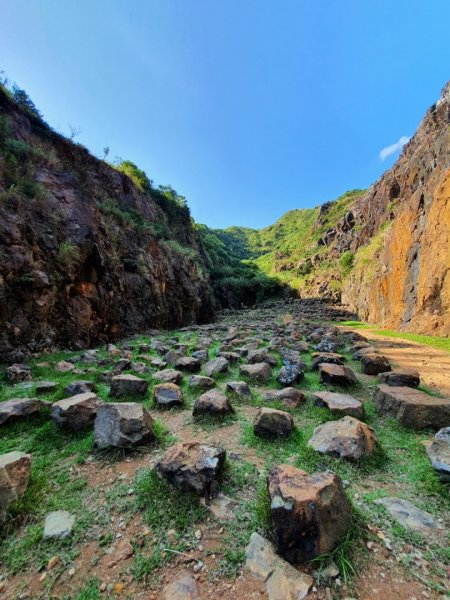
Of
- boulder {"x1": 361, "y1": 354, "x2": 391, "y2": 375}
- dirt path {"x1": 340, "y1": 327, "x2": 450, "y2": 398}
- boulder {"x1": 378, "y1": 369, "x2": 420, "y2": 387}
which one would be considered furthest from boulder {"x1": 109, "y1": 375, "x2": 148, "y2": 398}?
dirt path {"x1": 340, "y1": 327, "x2": 450, "y2": 398}

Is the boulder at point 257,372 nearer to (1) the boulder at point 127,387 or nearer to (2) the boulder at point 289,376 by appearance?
(2) the boulder at point 289,376

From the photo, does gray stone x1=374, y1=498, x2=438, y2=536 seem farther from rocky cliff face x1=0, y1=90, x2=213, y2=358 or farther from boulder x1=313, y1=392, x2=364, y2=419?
rocky cliff face x1=0, y1=90, x2=213, y2=358

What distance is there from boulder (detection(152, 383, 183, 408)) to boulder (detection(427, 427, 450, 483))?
9.12 ft

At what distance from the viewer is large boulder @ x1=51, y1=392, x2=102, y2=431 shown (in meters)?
2.86

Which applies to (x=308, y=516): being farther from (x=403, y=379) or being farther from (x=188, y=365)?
(x=188, y=365)

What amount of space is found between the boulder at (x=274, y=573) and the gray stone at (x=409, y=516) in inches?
31.4

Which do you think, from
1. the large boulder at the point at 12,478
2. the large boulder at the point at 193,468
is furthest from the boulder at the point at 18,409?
the large boulder at the point at 193,468

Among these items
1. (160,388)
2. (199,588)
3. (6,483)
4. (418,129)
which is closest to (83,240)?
(160,388)

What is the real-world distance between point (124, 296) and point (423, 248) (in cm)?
1265

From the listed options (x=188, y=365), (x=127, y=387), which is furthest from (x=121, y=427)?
(x=188, y=365)

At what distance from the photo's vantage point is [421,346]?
25.2ft

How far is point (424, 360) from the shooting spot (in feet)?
19.3

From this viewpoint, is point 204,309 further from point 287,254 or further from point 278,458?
point 287,254

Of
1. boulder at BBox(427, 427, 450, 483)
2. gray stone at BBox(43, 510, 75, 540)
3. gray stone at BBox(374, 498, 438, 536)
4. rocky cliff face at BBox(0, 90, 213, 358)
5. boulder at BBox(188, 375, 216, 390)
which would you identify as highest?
rocky cliff face at BBox(0, 90, 213, 358)
